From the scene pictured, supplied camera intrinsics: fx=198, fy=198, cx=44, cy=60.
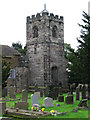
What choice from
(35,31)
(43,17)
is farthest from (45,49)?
(43,17)

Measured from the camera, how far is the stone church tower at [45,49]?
28.9 m

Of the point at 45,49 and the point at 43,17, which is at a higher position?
the point at 43,17

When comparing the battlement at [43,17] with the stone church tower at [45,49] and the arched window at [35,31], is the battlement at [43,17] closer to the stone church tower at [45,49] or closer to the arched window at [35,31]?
the stone church tower at [45,49]

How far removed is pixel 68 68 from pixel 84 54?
18563 mm

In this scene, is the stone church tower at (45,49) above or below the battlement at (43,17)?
below

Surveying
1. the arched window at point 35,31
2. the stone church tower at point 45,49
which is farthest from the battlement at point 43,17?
the arched window at point 35,31

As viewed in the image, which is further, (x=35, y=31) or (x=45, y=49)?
(x=35, y=31)

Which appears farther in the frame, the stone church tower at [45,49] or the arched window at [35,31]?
the arched window at [35,31]

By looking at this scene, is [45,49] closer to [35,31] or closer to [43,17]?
[35,31]

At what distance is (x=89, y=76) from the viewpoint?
47.5ft

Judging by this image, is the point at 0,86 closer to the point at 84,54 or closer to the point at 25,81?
the point at 25,81

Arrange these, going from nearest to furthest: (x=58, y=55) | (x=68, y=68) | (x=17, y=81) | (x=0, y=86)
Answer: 1. (x=0, y=86)
2. (x=17, y=81)
3. (x=58, y=55)
4. (x=68, y=68)

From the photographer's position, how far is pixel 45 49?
95.1 ft

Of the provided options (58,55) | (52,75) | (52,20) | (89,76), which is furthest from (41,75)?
(89,76)
